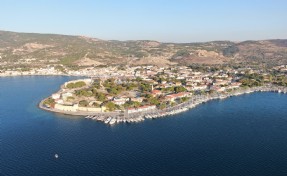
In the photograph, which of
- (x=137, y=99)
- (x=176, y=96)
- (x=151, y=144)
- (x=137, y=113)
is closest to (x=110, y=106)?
(x=137, y=113)

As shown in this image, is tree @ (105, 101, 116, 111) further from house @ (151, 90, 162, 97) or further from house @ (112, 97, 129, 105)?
house @ (151, 90, 162, 97)

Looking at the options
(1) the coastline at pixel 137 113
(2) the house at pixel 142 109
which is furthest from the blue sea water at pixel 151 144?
(2) the house at pixel 142 109

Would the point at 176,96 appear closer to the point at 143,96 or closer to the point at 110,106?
the point at 143,96

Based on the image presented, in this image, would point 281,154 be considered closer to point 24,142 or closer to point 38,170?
point 38,170

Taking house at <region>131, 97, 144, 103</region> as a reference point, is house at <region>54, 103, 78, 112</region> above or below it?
below

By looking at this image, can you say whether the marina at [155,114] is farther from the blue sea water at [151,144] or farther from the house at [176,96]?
the house at [176,96]

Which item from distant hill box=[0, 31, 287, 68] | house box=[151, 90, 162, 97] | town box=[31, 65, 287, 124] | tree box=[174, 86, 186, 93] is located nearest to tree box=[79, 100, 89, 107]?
town box=[31, 65, 287, 124]

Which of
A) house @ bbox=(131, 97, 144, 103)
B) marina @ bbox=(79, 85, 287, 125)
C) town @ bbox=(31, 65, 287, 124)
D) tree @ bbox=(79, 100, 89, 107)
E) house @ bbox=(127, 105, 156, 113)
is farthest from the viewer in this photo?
house @ bbox=(131, 97, 144, 103)

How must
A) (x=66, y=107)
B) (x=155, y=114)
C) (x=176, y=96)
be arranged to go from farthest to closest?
(x=176, y=96) < (x=66, y=107) < (x=155, y=114)

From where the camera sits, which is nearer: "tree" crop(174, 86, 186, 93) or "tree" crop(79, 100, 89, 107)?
"tree" crop(79, 100, 89, 107)
